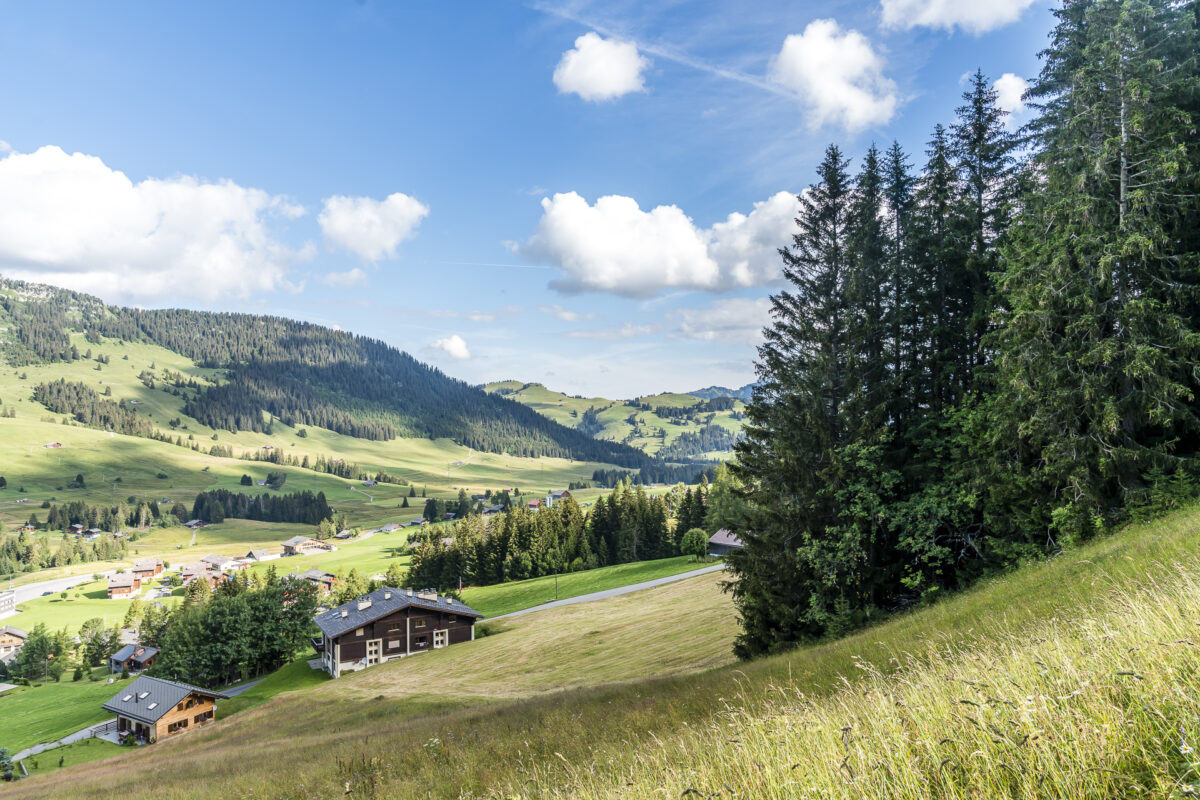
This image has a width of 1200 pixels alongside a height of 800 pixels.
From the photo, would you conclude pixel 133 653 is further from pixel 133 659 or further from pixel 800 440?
pixel 800 440

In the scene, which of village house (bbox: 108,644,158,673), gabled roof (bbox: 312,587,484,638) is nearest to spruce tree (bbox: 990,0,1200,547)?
gabled roof (bbox: 312,587,484,638)

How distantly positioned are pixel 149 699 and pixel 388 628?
22.4 m

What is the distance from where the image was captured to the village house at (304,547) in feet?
617

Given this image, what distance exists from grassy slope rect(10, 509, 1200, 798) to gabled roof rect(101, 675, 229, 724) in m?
33.3

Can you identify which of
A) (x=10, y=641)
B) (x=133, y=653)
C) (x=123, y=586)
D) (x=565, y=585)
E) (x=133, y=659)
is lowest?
(x=10, y=641)

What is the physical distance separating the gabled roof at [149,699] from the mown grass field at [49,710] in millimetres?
6573

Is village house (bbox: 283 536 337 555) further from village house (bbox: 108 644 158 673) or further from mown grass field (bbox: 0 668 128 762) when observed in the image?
mown grass field (bbox: 0 668 128 762)

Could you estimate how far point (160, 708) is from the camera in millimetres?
53125

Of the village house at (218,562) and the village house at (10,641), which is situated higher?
the village house at (218,562)

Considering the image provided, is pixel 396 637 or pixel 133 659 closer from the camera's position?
pixel 396 637

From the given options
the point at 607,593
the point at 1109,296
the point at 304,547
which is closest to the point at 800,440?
the point at 1109,296

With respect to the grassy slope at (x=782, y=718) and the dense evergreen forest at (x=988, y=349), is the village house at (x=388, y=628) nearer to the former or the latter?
the grassy slope at (x=782, y=718)

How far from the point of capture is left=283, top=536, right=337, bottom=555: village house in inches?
7402

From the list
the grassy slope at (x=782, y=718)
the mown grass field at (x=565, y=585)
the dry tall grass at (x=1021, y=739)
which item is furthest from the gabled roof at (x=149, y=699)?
the dry tall grass at (x=1021, y=739)
